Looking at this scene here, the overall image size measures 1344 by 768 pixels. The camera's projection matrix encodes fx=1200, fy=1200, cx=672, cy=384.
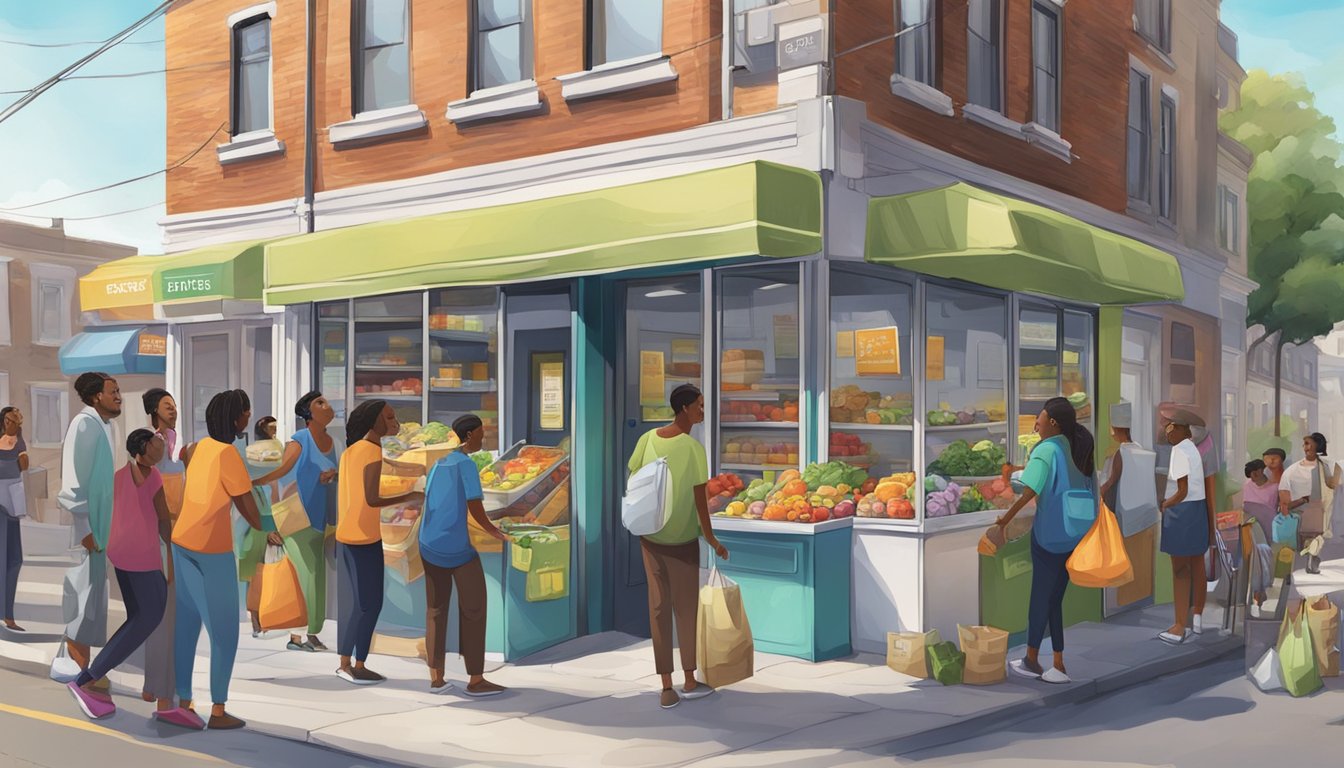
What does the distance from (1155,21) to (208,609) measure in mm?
15923

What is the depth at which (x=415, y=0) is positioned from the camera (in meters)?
12.8

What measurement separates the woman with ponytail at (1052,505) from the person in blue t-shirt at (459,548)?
3.88 metres

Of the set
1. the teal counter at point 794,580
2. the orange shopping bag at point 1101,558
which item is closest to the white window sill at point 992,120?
the teal counter at point 794,580

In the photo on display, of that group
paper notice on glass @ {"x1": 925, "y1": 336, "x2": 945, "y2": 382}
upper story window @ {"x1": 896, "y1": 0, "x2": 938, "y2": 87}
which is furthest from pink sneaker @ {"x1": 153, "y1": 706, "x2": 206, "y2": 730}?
upper story window @ {"x1": 896, "y1": 0, "x2": 938, "y2": 87}

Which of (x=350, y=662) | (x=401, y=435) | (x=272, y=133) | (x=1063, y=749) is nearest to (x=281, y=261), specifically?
(x=401, y=435)

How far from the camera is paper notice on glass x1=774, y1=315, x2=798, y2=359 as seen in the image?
1021 centimetres

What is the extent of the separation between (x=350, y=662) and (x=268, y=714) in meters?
1.19

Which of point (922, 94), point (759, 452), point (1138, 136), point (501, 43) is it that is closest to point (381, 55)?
point (501, 43)

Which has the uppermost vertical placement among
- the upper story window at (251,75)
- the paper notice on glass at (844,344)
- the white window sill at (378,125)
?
the upper story window at (251,75)

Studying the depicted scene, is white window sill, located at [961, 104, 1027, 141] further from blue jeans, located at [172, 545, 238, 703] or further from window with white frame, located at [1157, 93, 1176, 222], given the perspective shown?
blue jeans, located at [172, 545, 238, 703]

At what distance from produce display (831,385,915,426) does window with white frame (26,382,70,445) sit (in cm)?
3346

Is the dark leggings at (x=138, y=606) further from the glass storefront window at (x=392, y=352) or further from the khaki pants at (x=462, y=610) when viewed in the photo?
the glass storefront window at (x=392, y=352)

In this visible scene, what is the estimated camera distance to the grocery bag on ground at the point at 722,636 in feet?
26.9

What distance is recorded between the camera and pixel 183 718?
741 centimetres
